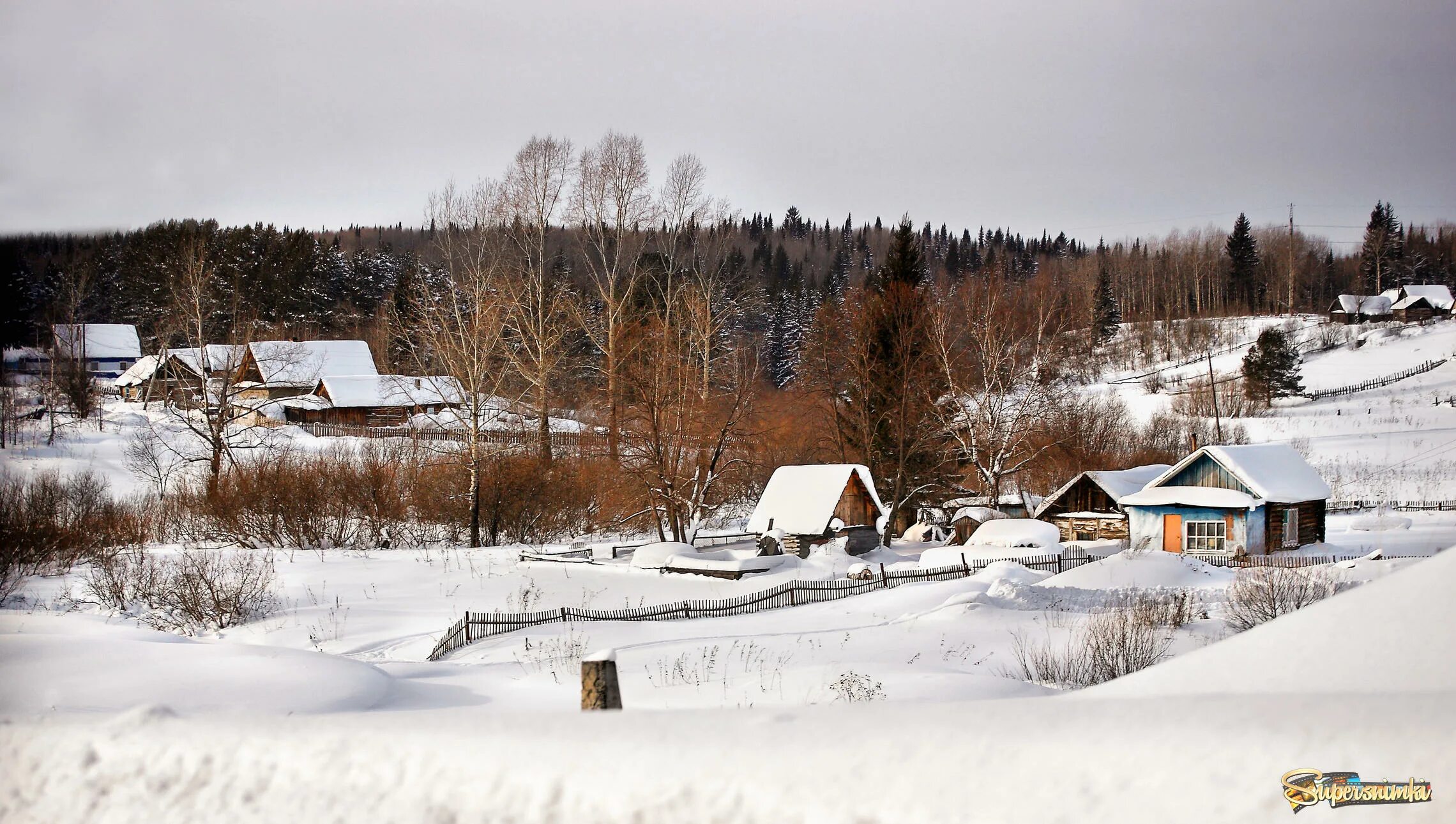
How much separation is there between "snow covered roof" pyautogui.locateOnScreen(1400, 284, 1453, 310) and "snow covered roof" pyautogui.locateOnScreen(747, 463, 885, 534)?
51.1 feet

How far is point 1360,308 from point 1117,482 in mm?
14671

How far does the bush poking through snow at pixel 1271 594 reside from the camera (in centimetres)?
1505

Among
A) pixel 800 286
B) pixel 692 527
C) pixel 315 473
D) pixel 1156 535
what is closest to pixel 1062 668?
pixel 692 527

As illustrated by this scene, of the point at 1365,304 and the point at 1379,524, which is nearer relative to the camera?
the point at 1365,304

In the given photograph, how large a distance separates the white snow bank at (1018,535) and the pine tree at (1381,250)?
13.1 m

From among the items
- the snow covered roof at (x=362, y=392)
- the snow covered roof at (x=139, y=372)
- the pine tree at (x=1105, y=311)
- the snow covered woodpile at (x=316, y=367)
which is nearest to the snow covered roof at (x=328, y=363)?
the snow covered woodpile at (x=316, y=367)

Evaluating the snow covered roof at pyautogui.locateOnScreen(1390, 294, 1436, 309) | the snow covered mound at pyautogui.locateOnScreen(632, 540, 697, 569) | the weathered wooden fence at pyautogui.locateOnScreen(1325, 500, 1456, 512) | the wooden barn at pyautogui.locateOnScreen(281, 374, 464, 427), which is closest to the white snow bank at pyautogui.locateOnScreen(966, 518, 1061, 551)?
the snow covered mound at pyautogui.locateOnScreen(632, 540, 697, 569)

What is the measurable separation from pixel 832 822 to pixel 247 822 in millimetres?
2232

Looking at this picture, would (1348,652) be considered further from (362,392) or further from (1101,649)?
(362,392)

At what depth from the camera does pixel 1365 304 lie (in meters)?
18.1

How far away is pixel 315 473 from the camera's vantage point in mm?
29188

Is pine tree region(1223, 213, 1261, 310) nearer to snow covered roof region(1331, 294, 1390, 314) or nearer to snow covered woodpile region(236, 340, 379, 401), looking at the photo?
snow covered roof region(1331, 294, 1390, 314)

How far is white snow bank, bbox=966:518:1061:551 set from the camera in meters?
27.9

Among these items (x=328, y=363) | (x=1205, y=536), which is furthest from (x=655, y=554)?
(x=328, y=363)
